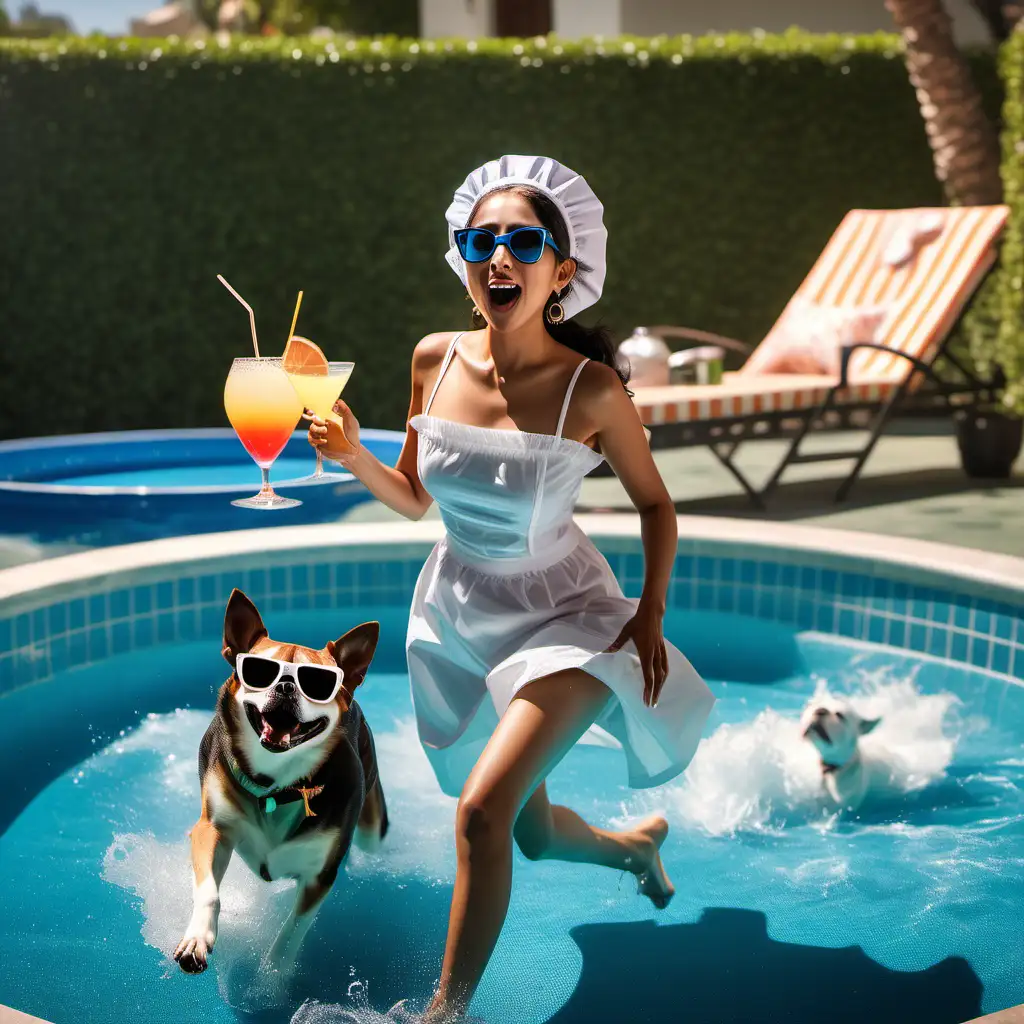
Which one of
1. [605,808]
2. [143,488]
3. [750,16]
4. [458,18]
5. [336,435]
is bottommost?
[605,808]

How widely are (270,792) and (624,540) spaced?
2.92 meters

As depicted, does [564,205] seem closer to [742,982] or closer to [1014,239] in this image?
[742,982]

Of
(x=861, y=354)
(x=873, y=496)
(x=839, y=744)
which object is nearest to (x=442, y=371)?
(x=839, y=744)

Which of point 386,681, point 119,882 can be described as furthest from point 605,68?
point 119,882

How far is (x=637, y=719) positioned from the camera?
2594 mm

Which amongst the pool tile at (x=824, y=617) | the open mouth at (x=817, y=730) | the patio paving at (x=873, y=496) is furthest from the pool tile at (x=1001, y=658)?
the patio paving at (x=873, y=496)

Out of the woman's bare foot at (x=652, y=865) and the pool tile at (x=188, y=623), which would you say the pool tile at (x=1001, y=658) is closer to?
the woman's bare foot at (x=652, y=865)

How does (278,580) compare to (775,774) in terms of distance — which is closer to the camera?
(775,774)

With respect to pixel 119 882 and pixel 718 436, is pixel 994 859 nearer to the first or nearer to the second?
pixel 119 882

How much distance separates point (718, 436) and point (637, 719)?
4385 millimetres

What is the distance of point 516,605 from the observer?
2.65 metres

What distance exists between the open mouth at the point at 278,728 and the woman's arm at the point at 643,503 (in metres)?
0.61

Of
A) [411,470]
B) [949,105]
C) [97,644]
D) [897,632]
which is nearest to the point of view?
[411,470]

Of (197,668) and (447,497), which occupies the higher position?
(447,497)
